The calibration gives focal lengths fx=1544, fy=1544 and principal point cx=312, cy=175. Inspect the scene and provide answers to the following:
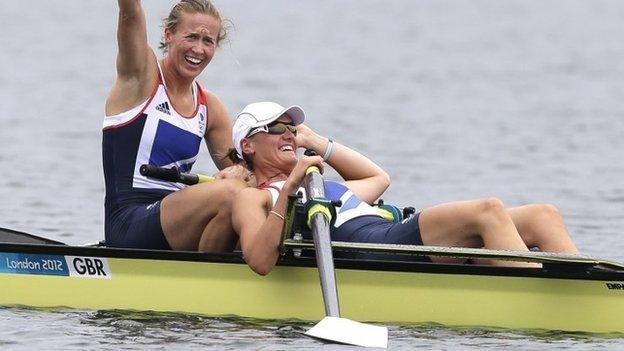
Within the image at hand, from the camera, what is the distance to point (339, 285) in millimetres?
9984

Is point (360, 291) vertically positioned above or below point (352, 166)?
below

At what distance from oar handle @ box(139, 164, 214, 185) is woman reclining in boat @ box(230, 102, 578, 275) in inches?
15.3

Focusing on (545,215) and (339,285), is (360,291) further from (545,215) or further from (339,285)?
(545,215)

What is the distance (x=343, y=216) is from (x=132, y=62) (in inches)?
67.9

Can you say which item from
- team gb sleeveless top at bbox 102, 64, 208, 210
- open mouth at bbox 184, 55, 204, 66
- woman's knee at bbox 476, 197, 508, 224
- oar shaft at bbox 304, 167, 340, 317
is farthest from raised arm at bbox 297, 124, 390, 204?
woman's knee at bbox 476, 197, 508, 224

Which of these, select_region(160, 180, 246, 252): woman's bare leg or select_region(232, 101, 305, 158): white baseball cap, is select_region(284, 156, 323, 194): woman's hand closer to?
select_region(160, 180, 246, 252): woman's bare leg

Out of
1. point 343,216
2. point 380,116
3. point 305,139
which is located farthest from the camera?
point 380,116

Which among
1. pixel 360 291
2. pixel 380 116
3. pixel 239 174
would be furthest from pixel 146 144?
pixel 380 116

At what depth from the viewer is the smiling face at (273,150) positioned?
10.2 m

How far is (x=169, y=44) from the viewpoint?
34.7 ft

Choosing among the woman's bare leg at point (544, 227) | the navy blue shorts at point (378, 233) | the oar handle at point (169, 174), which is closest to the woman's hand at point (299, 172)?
the navy blue shorts at point (378, 233)

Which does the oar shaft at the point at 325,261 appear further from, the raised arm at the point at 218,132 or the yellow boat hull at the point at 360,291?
the raised arm at the point at 218,132

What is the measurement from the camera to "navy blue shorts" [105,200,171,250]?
1028 cm

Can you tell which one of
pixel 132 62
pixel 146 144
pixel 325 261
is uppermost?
pixel 132 62
